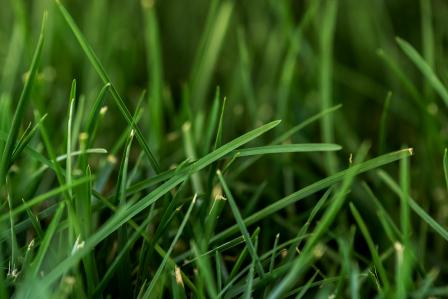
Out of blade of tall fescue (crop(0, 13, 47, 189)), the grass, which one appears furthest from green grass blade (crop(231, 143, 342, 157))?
blade of tall fescue (crop(0, 13, 47, 189))

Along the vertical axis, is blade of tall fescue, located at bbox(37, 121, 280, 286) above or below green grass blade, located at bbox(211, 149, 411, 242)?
above

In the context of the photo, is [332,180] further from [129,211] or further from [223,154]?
[129,211]

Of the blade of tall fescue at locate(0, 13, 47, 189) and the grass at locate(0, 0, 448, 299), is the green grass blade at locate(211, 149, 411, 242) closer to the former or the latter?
the grass at locate(0, 0, 448, 299)

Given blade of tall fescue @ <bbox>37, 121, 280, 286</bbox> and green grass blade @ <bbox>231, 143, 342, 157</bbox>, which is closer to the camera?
blade of tall fescue @ <bbox>37, 121, 280, 286</bbox>

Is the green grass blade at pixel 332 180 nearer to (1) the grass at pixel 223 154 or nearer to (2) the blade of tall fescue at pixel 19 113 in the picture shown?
(1) the grass at pixel 223 154

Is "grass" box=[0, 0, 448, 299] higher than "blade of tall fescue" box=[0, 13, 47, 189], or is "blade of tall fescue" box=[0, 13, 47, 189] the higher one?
"blade of tall fescue" box=[0, 13, 47, 189]

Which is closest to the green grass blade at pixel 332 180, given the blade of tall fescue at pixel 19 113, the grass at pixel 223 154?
the grass at pixel 223 154

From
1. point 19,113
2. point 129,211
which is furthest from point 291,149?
point 19,113

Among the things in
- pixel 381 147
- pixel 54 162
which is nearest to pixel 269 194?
pixel 381 147
